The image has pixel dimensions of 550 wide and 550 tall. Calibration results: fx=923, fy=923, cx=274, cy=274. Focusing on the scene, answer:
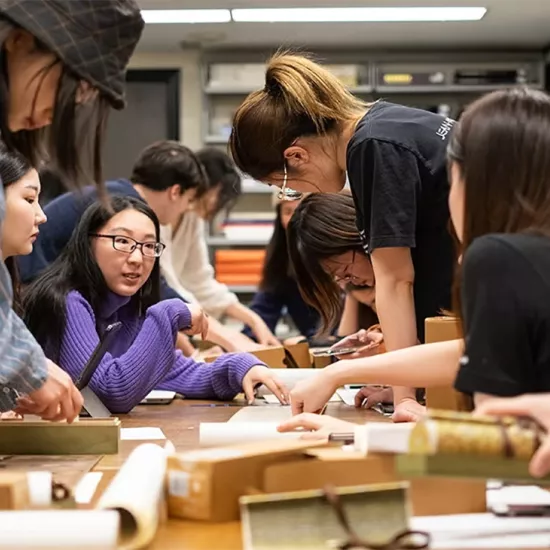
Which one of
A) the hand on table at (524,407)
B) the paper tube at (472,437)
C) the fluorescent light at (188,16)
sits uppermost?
the fluorescent light at (188,16)

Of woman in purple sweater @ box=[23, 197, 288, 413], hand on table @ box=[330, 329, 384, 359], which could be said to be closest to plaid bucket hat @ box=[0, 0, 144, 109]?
woman in purple sweater @ box=[23, 197, 288, 413]

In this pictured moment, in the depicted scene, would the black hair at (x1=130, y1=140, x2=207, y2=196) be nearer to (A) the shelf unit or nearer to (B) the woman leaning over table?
(A) the shelf unit

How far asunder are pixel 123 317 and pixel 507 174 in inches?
60.8

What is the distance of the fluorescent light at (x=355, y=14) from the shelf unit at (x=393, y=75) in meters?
0.63

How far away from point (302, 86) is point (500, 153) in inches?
37.3

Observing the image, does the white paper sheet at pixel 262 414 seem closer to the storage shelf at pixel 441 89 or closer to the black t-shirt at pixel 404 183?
the black t-shirt at pixel 404 183

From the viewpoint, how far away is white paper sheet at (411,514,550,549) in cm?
97

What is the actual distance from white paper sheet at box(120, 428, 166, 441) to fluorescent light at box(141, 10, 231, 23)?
365 cm

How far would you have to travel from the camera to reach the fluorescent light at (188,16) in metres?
5.06

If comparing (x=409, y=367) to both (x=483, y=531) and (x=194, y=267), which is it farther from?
(x=194, y=267)

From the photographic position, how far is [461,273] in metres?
1.13

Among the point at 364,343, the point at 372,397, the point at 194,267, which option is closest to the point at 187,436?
the point at 372,397

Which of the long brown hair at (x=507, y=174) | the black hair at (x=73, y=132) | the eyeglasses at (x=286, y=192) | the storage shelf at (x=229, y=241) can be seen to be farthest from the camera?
the storage shelf at (x=229, y=241)

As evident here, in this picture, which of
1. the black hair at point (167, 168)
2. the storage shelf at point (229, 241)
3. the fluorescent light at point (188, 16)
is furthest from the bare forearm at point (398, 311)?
the storage shelf at point (229, 241)
